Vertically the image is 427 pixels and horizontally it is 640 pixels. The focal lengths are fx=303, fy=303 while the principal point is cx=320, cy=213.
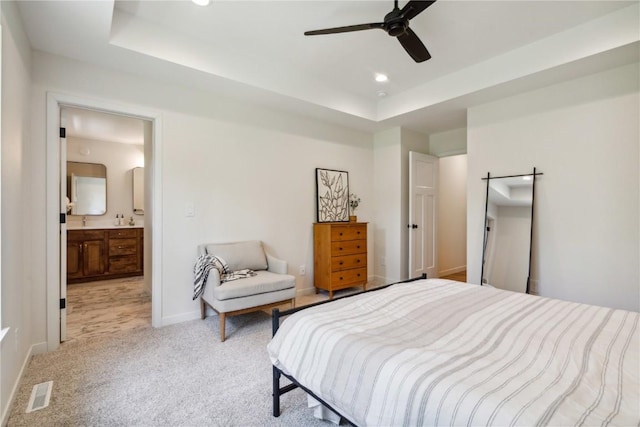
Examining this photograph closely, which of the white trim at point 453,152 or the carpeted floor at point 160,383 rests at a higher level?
the white trim at point 453,152

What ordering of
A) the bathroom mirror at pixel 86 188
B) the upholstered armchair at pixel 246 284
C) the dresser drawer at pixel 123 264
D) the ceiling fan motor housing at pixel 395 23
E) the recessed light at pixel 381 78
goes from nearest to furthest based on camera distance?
the ceiling fan motor housing at pixel 395 23 < the upholstered armchair at pixel 246 284 < the recessed light at pixel 381 78 < the dresser drawer at pixel 123 264 < the bathroom mirror at pixel 86 188

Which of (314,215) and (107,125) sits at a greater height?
(107,125)

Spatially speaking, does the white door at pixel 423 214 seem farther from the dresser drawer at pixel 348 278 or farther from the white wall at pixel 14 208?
the white wall at pixel 14 208

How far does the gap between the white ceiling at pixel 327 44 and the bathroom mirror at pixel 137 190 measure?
3.44 meters

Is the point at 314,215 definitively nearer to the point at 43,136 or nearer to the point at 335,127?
the point at 335,127

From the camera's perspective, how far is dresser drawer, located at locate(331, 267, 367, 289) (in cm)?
396

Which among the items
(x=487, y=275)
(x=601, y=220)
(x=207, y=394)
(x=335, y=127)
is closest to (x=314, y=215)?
(x=335, y=127)

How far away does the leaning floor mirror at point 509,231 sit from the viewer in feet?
10.7

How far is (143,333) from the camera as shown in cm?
281

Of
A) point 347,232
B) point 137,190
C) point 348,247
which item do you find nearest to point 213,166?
point 347,232

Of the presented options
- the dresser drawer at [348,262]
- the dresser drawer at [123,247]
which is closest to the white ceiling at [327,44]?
the dresser drawer at [348,262]

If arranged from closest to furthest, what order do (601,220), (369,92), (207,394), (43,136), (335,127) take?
1. (207,394)
2. (43,136)
3. (601,220)
4. (369,92)
5. (335,127)

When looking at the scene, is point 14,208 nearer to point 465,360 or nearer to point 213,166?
point 213,166

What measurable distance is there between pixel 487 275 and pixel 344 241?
5.69ft
